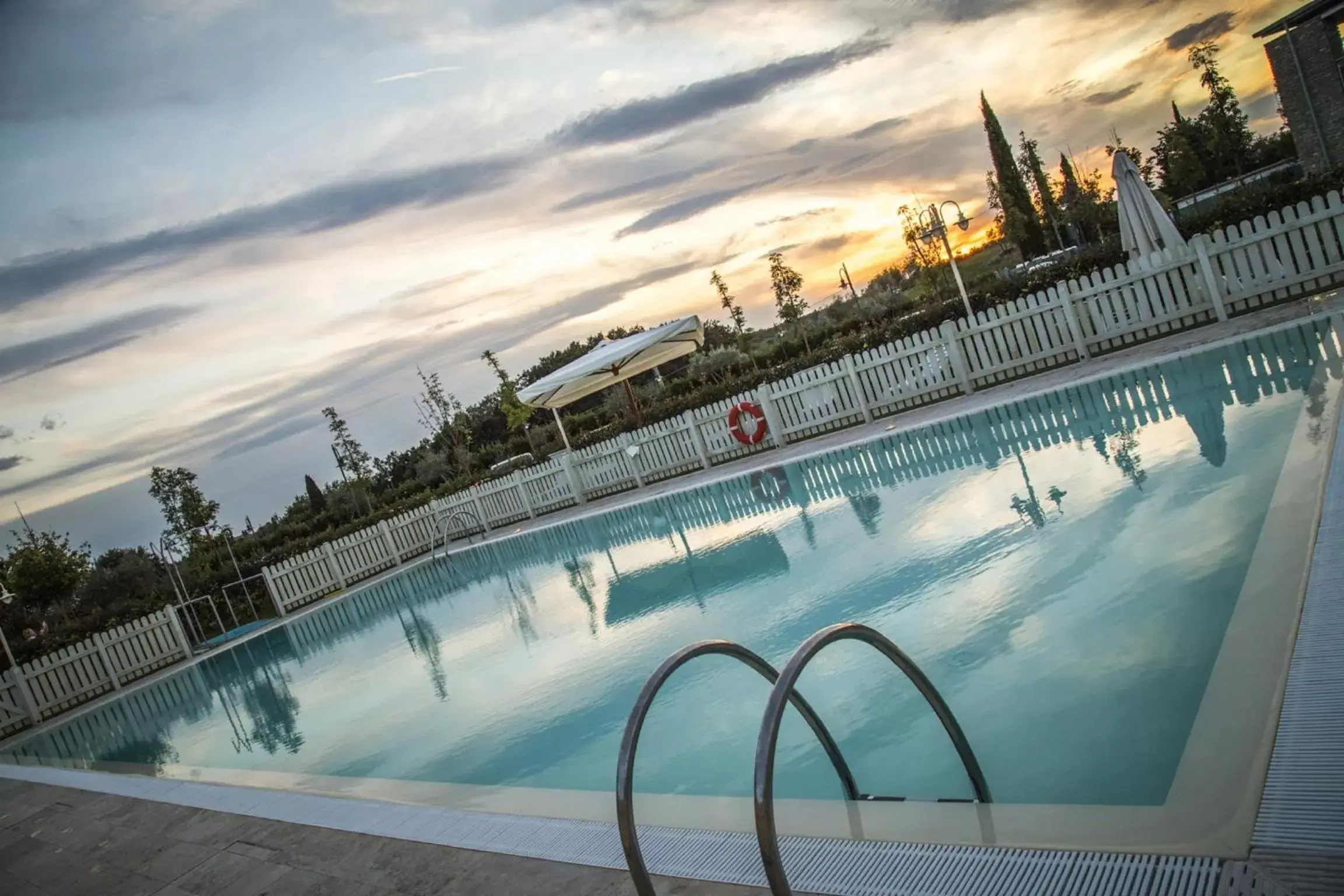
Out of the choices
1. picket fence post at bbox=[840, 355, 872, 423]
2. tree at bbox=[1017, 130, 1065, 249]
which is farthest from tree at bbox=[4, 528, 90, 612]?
tree at bbox=[1017, 130, 1065, 249]

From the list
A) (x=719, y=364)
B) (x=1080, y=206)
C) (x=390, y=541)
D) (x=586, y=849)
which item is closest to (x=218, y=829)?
(x=586, y=849)

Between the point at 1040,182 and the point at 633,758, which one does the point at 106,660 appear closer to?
the point at 633,758

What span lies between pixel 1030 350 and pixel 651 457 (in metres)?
6.88

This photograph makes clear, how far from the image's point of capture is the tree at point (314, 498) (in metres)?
26.2

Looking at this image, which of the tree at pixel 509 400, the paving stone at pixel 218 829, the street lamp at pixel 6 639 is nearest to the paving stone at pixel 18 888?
the paving stone at pixel 218 829

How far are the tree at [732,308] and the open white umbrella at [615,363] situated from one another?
16117mm

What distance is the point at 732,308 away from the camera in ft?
105

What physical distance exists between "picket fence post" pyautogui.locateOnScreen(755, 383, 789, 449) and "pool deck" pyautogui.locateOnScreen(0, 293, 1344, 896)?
933 cm

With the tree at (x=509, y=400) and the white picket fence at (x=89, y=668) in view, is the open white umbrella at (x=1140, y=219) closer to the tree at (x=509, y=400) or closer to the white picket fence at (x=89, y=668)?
the tree at (x=509, y=400)

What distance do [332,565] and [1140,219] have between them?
1551cm

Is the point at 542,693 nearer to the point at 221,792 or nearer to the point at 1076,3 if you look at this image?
the point at 221,792

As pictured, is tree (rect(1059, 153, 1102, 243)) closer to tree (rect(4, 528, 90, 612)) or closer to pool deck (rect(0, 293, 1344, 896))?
pool deck (rect(0, 293, 1344, 896))

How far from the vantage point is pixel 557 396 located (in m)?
15.1

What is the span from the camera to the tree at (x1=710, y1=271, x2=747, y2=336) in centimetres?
3153
